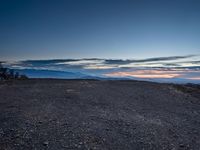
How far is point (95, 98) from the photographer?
18.5 meters

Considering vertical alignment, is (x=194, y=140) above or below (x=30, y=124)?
below

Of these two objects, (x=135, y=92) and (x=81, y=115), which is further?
(x=135, y=92)

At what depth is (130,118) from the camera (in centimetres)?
1353

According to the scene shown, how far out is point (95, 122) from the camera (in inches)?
482

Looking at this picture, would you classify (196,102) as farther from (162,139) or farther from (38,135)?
(38,135)

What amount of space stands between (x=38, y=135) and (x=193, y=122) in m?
9.12

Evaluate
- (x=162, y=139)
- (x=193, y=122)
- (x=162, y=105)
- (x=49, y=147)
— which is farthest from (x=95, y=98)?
(x=49, y=147)

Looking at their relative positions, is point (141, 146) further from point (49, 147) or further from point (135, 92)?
point (135, 92)

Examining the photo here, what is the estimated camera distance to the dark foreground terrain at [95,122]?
9.69m

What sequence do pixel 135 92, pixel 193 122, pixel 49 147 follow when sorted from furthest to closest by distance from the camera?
pixel 135 92 < pixel 193 122 < pixel 49 147

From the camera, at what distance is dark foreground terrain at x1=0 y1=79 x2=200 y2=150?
9.69 meters

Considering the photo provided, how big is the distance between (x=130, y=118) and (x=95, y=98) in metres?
5.42

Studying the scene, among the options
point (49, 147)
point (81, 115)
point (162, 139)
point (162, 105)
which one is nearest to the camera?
point (49, 147)

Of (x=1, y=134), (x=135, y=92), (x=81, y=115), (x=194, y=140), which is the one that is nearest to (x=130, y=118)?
(x=81, y=115)
